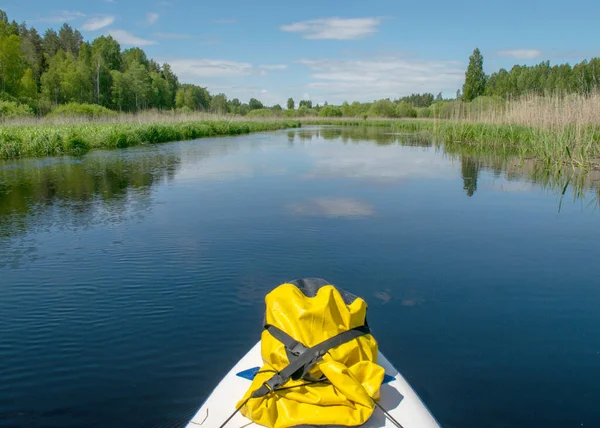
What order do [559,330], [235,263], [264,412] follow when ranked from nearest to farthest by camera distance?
1. [264,412]
2. [559,330]
3. [235,263]

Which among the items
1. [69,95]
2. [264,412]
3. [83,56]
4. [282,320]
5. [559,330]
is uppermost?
[83,56]

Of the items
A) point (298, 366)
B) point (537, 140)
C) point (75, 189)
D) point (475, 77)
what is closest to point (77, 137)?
point (75, 189)

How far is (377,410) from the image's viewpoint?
222 centimetres

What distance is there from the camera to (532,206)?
30.3ft

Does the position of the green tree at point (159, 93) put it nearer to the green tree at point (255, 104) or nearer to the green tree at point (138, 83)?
the green tree at point (138, 83)

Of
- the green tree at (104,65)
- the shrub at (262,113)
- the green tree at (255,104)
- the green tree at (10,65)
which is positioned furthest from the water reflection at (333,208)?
the green tree at (255,104)

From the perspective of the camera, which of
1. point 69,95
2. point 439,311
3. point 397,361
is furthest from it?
point 69,95

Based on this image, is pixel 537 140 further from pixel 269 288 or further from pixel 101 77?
pixel 101 77

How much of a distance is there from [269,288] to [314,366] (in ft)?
8.87

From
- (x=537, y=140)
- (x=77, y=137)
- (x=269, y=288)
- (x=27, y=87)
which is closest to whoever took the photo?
(x=269, y=288)

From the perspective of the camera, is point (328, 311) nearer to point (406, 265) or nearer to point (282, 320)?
point (282, 320)

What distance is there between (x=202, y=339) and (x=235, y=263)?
1782 millimetres

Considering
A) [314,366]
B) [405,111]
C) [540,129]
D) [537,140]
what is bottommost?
[314,366]

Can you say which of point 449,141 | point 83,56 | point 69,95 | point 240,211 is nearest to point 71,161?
point 240,211
